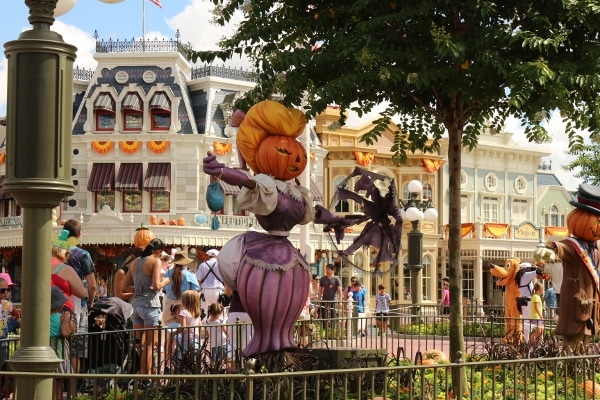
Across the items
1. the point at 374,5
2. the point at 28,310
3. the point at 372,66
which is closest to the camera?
the point at 28,310

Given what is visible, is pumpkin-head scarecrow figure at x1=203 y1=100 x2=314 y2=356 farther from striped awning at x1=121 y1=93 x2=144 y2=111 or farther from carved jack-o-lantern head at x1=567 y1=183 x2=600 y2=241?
striped awning at x1=121 y1=93 x2=144 y2=111

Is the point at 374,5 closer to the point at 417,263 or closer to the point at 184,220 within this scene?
the point at 417,263

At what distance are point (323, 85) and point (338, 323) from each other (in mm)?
5440

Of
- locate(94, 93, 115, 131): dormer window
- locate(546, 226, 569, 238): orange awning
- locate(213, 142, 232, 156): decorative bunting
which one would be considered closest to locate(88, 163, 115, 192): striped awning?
locate(94, 93, 115, 131): dormer window

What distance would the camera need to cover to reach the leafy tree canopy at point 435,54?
8109mm

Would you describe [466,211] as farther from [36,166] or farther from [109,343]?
[36,166]

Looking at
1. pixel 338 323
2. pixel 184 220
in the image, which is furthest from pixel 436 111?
pixel 184 220

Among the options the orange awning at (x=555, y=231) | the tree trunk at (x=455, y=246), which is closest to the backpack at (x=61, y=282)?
the tree trunk at (x=455, y=246)

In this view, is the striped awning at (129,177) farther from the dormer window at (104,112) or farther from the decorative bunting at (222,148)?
the decorative bunting at (222,148)

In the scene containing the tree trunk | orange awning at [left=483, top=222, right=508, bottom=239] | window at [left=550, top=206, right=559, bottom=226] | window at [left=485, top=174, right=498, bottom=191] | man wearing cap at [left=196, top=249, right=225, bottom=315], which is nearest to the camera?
the tree trunk

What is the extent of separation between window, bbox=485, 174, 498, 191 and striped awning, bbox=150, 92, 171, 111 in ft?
54.7

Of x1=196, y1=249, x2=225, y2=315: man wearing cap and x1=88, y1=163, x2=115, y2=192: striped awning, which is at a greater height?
x1=88, y1=163, x2=115, y2=192: striped awning

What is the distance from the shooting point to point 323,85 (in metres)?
8.72

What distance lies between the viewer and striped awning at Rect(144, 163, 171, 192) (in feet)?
116
